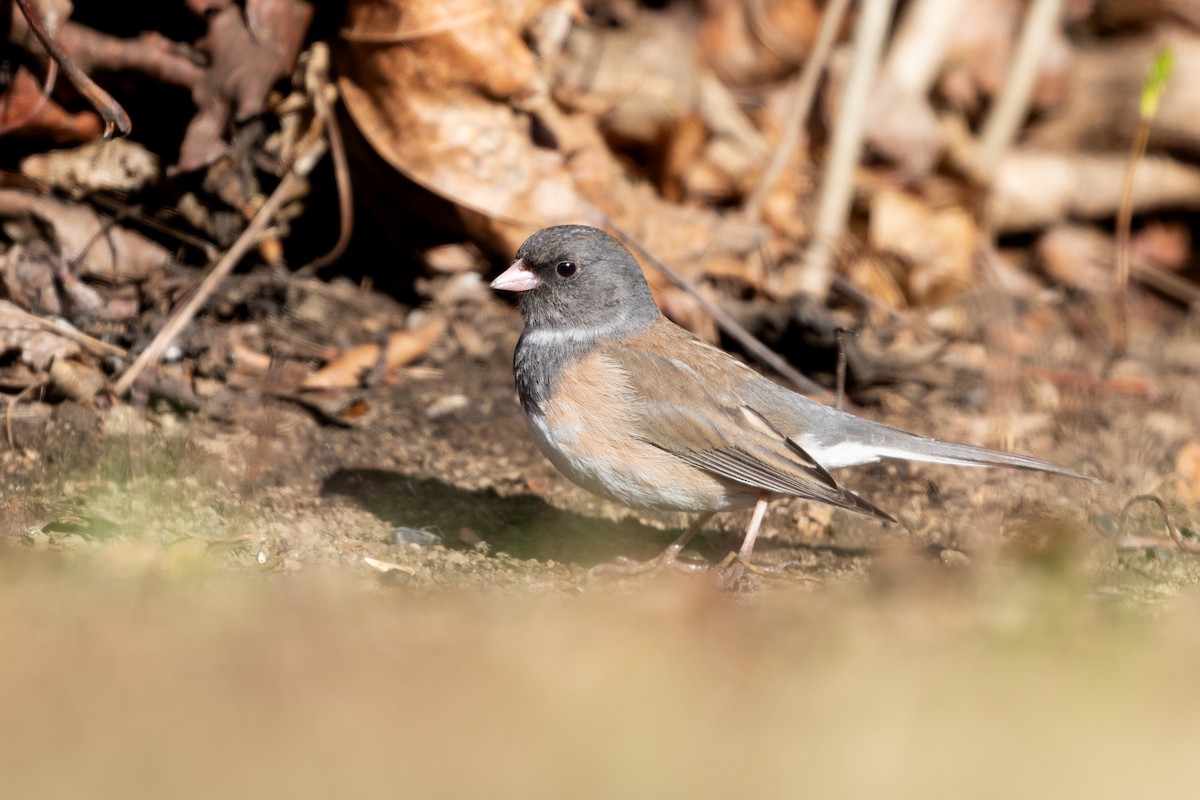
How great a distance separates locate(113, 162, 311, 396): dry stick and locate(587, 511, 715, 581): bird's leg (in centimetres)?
167

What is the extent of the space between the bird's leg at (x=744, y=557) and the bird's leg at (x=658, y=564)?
14cm

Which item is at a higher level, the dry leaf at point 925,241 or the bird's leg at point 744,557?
the dry leaf at point 925,241

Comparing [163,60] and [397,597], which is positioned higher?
[163,60]

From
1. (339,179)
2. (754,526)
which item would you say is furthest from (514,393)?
(754,526)

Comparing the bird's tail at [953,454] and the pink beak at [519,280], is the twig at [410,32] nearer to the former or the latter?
the pink beak at [519,280]

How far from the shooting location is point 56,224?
4684 millimetres

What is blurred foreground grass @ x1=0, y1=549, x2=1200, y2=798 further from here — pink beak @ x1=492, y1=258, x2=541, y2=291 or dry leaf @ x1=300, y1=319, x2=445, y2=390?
dry leaf @ x1=300, y1=319, x2=445, y2=390

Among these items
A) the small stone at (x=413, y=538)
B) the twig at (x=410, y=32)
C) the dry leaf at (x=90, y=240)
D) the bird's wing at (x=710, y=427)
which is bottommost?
the small stone at (x=413, y=538)

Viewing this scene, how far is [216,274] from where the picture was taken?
15.0 feet

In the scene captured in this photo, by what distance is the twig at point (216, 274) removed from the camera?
14.1ft

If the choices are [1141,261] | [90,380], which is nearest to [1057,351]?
[1141,261]

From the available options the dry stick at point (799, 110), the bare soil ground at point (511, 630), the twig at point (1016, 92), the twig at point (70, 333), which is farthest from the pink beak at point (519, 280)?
the twig at point (1016, 92)

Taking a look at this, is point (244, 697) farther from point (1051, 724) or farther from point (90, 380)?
point (90, 380)

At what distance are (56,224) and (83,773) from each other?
3093 millimetres
